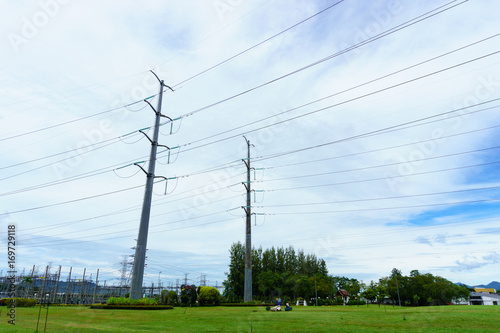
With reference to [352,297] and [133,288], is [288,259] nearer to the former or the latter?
[352,297]

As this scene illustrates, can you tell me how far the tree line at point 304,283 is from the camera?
65.8 meters

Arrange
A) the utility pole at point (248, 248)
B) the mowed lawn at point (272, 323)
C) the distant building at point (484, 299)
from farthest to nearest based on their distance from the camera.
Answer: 1. the distant building at point (484, 299)
2. the utility pole at point (248, 248)
3. the mowed lawn at point (272, 323)

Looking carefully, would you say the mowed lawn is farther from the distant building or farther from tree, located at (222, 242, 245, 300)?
the distant building

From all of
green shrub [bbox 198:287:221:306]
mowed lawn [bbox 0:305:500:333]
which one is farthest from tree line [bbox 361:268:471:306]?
mowed lawn [bbox 0:305:500:333]

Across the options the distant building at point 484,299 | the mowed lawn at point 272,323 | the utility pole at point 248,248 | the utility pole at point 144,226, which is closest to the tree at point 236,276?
the utility pole at point 248,248

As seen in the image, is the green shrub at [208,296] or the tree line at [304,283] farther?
the tree line at [304,283]

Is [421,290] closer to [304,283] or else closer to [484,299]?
[304,283]

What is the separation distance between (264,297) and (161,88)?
4898 centimetres

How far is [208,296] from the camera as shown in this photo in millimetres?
38781

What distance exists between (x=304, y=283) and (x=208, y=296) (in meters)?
32.9

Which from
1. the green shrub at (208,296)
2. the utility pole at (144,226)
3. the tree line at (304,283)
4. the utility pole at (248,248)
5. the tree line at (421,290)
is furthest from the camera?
the tree line at (421,290)

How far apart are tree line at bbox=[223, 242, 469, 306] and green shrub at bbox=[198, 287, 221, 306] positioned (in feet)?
68.7

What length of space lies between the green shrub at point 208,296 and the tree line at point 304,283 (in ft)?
68.7

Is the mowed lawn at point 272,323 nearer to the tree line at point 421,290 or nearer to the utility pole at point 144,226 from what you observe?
the utility pole at point 144,226
